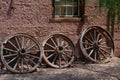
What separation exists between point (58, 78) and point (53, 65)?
3.57 feet

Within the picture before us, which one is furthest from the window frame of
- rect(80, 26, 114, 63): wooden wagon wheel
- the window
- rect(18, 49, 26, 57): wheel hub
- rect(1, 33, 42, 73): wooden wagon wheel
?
rect(18, 49, 26, 57): wheel hub

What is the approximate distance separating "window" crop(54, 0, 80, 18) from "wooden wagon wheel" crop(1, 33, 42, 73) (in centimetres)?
118

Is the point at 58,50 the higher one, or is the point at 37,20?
the point at 37,20

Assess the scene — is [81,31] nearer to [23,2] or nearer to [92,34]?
[92,34]

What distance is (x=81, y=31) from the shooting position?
10.2 m

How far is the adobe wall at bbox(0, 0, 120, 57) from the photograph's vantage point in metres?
9.27

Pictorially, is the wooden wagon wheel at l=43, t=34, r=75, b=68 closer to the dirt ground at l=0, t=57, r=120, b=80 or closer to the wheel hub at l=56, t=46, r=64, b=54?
the wheel hub at l=56, t=46, r=64, b=54

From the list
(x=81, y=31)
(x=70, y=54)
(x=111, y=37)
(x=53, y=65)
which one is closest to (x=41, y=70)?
Result: (x=53, y=65)

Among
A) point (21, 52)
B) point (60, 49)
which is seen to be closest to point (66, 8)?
point (60, 49)

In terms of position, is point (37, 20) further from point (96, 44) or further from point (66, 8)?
point (96, 44)

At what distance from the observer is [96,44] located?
10164 millimetres

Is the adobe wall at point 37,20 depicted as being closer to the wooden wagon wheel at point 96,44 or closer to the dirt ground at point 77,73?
the wooden wagon wheel at point 96,44

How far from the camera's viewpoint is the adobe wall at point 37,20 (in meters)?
9.27

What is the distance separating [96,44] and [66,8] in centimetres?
137
